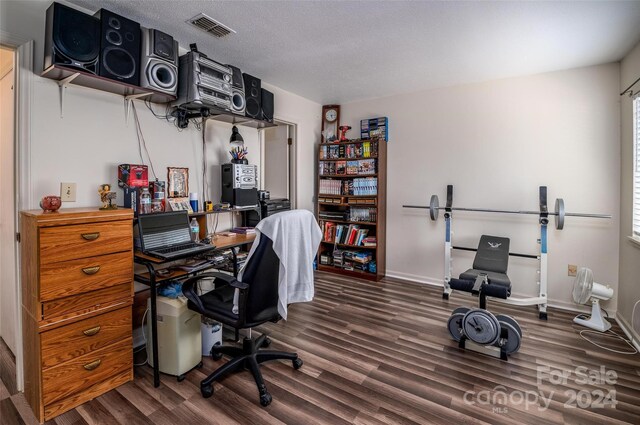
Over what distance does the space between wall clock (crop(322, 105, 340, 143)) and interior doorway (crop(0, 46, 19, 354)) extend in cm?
332

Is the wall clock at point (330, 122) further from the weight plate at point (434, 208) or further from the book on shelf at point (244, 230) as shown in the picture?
the book on shelf at point (244, 230)

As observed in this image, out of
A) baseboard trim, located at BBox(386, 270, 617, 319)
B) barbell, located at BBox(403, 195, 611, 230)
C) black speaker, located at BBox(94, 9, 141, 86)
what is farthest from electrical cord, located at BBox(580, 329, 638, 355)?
black speaker, located at BBox(94, 9, 141, 86)

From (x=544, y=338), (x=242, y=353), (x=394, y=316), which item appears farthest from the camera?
(x=394, y=316)

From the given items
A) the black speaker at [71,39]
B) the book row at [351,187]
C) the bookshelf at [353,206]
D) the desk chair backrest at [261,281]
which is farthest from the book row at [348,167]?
the black speaker at [71,39]

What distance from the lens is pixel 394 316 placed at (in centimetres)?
301

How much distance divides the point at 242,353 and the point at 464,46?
314 cm

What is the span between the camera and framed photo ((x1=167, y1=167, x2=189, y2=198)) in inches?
107

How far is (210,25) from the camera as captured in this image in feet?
7.79

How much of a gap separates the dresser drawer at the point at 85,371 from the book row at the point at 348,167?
10.4 feet

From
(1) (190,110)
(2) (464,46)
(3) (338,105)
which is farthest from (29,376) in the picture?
(3) (338,105)

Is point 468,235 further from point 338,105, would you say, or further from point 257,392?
point 257,392

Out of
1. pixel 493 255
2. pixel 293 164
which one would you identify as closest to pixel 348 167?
pixel 293 164

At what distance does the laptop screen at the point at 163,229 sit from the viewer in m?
2.16

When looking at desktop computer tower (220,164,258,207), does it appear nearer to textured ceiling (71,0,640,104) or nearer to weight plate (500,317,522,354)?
textured ceiling (71,0,640,104)
